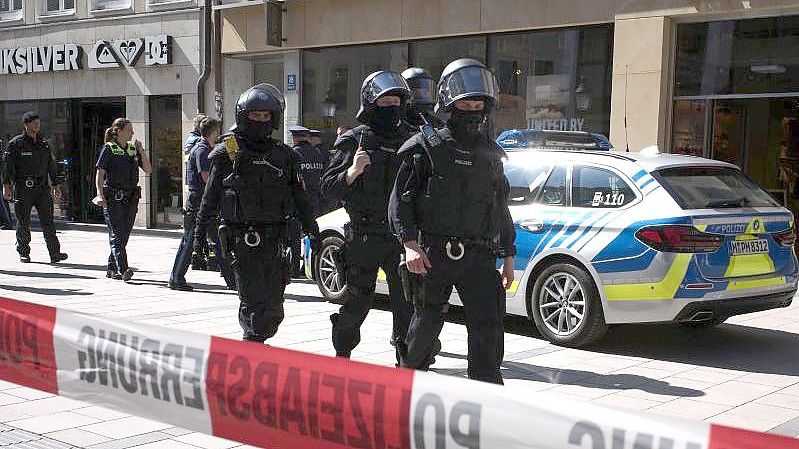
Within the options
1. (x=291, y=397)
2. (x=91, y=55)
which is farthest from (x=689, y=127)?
(x=91, y=55)

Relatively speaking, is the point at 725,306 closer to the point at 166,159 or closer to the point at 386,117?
the point at 386,117

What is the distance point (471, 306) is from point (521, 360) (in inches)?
91.5

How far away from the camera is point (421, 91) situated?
6645mm

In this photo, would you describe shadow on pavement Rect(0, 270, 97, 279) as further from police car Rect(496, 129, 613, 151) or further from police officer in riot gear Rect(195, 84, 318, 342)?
police officer in riot gear Rect(195, 84, 318, 342)

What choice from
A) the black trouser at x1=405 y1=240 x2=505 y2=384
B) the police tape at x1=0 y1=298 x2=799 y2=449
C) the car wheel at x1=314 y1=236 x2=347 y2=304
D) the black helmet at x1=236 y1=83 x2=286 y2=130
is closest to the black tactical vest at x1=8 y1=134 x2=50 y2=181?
the car wheel at x1=314 y1=236 x2=347 y2=304

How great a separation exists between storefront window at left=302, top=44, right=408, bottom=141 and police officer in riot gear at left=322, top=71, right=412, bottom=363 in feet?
34.8

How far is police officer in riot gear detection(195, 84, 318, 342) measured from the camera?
5422mm

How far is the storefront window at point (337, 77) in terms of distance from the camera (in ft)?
53.9

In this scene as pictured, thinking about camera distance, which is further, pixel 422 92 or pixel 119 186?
pixel 119 186

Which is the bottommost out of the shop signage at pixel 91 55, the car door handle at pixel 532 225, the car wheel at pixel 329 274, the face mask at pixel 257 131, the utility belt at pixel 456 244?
the car wheel at pixel 329 274

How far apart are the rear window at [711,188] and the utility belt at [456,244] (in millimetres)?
2686

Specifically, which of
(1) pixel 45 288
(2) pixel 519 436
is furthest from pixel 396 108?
(1) pixel 45 288

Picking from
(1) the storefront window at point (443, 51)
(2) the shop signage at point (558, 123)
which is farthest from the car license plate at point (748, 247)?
(1) the storefront window at point (443, 51)

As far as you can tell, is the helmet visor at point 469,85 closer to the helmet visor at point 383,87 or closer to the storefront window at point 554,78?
the helmet visor at point 383,87
